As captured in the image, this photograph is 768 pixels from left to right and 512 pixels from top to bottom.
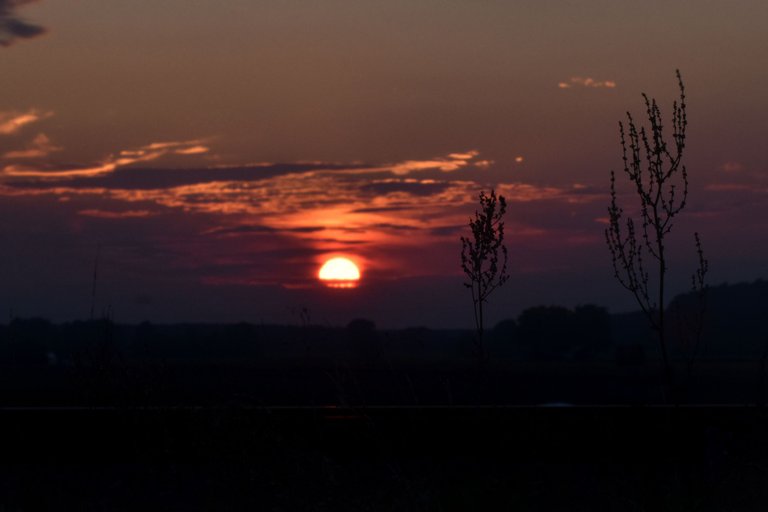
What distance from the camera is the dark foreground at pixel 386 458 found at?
6.23m

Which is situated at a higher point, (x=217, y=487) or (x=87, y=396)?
(x=87, y=396)

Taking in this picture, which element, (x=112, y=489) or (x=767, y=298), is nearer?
(x=112, y=489)

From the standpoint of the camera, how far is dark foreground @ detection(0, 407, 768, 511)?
6234mm

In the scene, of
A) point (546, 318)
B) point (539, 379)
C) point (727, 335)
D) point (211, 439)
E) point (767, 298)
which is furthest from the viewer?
point (767, 298)

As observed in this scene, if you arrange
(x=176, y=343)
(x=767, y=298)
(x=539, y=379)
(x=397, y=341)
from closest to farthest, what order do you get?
(x=397, y=341)
(x=539, y=379)
(x=176, y=343)
(x=767, y=298)

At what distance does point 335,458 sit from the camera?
7281mm

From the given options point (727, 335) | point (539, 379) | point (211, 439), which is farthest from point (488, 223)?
point (727, 335)

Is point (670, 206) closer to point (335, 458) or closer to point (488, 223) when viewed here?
point (488, 223)

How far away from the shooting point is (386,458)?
6891 mm

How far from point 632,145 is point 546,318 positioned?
7268cm

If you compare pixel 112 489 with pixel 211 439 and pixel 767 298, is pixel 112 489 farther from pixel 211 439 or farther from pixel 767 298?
pixel 767 298

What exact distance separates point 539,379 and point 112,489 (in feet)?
102

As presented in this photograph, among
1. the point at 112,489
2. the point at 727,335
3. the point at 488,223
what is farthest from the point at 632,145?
the point at 727,335

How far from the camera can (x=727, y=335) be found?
88500 mm
